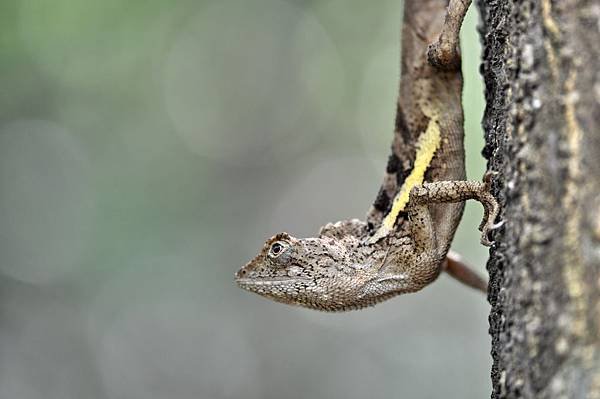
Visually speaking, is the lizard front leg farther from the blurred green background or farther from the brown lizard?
the blurred green background

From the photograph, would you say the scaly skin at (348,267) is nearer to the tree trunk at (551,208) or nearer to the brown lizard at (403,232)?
the brown lizard at (403,232)

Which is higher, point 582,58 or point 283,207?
point 582,58

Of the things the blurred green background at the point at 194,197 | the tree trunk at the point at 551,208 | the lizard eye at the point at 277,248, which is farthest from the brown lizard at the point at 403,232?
the blurred green background at the point at 194,197

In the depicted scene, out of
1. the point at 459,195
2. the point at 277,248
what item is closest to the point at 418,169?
the point at 459,195

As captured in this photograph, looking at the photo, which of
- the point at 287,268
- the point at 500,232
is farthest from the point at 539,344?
the point at 287,268

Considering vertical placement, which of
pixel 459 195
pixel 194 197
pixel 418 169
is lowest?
pixel 194 197

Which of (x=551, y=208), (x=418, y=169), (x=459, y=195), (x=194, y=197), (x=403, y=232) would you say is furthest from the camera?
(x=194, y=197)

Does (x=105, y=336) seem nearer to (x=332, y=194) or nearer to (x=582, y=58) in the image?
(x=332, y=194)

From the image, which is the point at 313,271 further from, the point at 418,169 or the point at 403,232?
the point at 418,169
